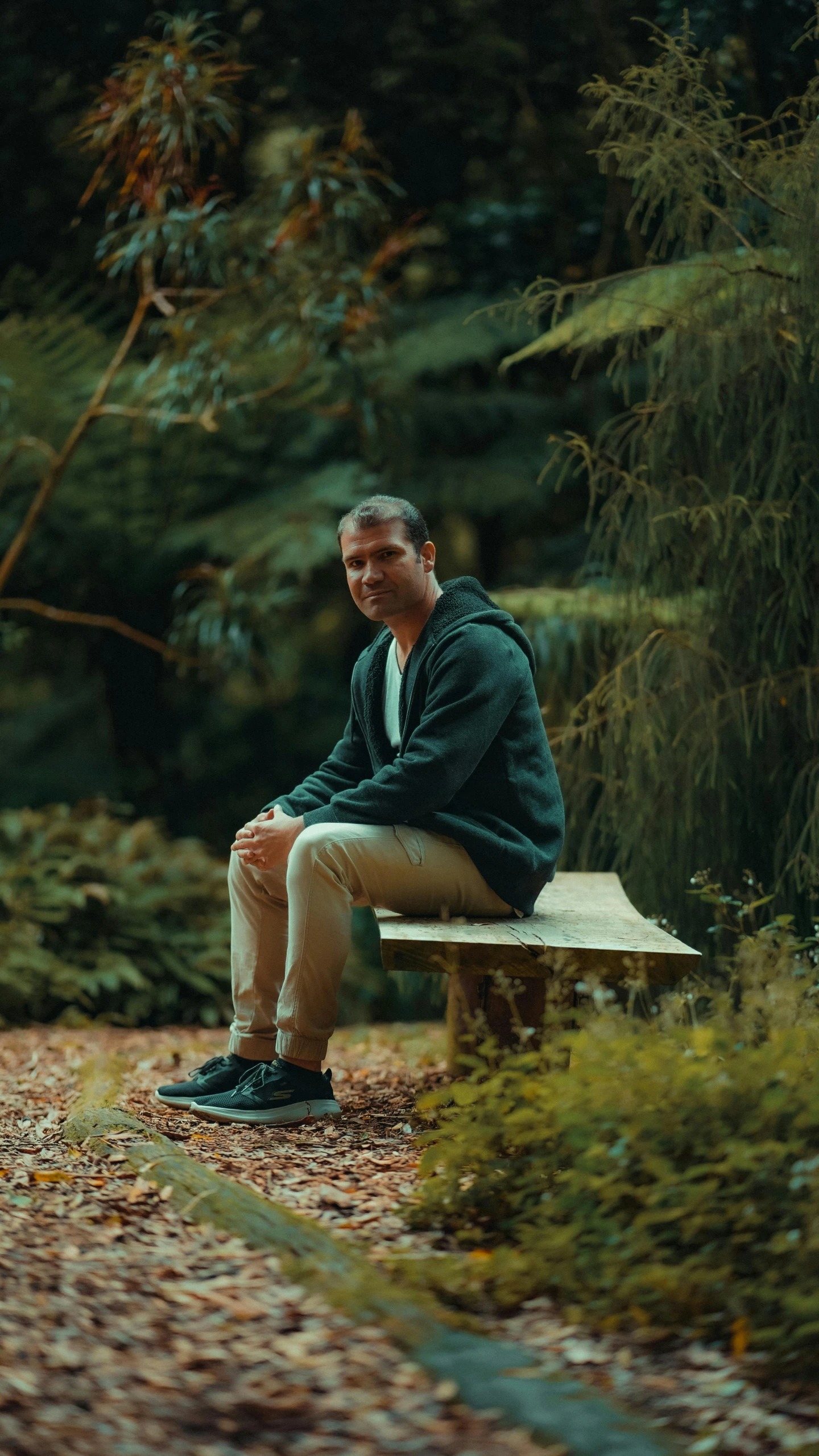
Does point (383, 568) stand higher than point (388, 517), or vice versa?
point (388, 517)

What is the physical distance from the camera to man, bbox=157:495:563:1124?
9.63ft

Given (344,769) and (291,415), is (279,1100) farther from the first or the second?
(291,415)

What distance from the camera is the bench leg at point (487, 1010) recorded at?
3064 mm

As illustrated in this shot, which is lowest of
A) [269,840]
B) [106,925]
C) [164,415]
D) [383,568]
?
[106,925]

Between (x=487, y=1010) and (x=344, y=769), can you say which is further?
(x=344, y=769)

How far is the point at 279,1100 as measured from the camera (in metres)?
3.04

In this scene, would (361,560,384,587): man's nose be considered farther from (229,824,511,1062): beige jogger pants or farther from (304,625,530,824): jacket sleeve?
(229,824,511,1062): beige jogger pants

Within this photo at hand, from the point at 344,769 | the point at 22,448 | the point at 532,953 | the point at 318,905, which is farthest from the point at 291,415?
the point at 532,953

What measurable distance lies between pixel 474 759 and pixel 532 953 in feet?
1.57

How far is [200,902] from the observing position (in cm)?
654

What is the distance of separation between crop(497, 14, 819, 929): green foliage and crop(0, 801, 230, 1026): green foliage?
2567 millimetres

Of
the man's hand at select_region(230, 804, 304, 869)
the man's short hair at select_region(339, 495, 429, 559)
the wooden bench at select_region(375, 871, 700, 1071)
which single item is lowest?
the wooden bench at select_region(375, 871, 700, 1071)

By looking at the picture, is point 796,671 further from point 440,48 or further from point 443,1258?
point 440,48

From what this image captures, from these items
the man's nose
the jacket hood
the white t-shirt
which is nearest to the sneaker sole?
the white t-shirt
